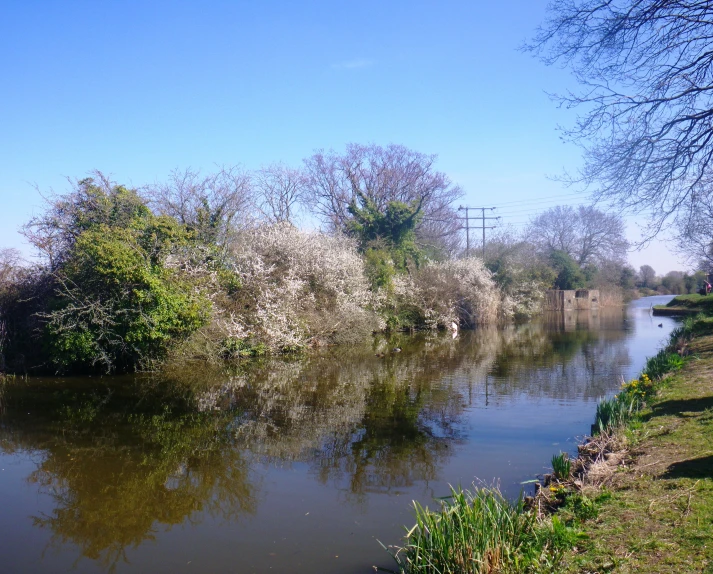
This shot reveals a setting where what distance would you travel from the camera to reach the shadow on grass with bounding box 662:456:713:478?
5.63 meters

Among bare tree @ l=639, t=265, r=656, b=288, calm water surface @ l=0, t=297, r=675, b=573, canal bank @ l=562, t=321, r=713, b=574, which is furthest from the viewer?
bare tree @ l=639, t=265, r=656, b=288

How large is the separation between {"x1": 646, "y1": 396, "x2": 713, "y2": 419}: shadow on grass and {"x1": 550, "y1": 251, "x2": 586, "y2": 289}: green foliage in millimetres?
38343

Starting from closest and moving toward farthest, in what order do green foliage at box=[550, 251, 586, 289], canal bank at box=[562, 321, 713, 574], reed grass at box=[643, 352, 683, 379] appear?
canal bank at box=[562, 321, 713, 574] < reed grass at box=[643, 352, 683, 379] < green foliage at box=[550, 251, 586, 289]

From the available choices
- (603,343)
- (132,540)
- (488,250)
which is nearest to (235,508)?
(132,540)

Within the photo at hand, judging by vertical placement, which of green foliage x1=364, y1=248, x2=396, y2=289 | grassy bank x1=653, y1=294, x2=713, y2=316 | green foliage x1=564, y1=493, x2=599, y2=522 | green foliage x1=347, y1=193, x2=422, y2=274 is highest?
green foliage x1=347, y1=193, x2=422, y2=274

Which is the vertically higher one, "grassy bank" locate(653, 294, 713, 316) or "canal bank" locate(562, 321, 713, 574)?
"grassy bank" locate(653, 294, 713, 316)

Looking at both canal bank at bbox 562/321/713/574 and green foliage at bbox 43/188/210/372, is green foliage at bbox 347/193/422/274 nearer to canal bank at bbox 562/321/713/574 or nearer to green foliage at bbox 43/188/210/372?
green foliage at bbox 43/188/210/372

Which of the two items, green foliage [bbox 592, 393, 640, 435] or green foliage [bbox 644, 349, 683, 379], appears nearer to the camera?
green foliage [bbox 592, 393, 640, 435]

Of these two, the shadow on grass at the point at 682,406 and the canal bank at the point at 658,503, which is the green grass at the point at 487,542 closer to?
the canal bank at the point at 658,503

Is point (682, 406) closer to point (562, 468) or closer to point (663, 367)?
A: point (562, 468)

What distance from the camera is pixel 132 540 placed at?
611 cm

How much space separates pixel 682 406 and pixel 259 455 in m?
6.29

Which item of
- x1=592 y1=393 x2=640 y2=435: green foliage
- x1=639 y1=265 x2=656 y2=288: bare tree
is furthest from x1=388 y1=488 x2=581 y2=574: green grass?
x1=639 y1=265 x2=656 y2=288: bare tree

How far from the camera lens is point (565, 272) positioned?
4616cm
